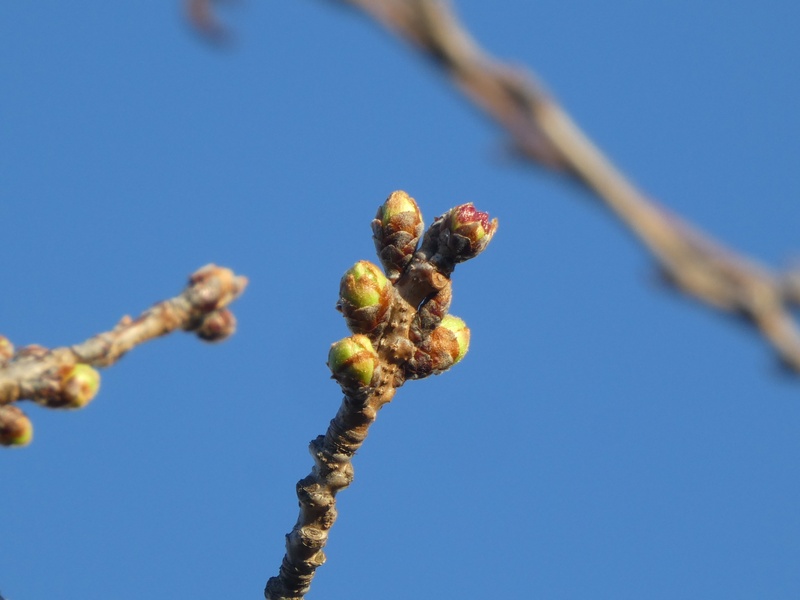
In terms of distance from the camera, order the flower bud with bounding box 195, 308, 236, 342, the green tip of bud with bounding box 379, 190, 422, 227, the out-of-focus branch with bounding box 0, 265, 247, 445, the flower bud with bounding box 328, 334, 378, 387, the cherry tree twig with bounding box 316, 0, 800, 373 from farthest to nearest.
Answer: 1. the flower bud with bounding box 195, 308, 236, 342
2. the green tip of bud with bounding box 379, 190, 422, 227
3. the flower bud with bounding box 328, 334, 378, 387
4. the out-of-focus branch with bounding box 0, 265, 247, 445
5. the cherry tree twig with bounding box 316, 0, 800, 373

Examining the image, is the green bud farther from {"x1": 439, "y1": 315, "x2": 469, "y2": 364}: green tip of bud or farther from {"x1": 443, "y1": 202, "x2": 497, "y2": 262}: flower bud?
{"x1": 439, "y1": 315, "x2": 469, "y2": 364}: green tip of bud

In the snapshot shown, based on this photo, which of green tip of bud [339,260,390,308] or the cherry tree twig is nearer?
the cherry tree twig

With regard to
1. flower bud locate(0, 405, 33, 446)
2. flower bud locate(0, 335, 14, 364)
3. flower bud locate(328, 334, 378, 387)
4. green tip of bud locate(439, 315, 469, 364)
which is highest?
green tip of bud locate(439, 315, 469, 364)

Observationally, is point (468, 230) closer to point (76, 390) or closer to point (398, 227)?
point (398, 227)

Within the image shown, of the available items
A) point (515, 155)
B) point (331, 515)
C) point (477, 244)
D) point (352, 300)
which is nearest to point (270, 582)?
point (331, 515)

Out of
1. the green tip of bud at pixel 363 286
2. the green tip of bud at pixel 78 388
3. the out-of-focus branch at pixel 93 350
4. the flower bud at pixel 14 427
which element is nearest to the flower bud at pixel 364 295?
the green tip of bud at pixel 363 286

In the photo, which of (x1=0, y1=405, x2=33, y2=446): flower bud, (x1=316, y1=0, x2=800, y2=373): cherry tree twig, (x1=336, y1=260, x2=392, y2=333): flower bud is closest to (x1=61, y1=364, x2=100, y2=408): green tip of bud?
(x1=0, y1=405, x2=33, y2=446): flower bud

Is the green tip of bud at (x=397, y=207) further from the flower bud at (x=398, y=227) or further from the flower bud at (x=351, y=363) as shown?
the flower bud at (x=351, y=363)

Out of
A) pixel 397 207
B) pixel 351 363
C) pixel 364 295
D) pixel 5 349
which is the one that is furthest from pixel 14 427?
pixel 397 207

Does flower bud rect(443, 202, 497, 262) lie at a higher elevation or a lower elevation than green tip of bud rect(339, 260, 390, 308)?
higher
